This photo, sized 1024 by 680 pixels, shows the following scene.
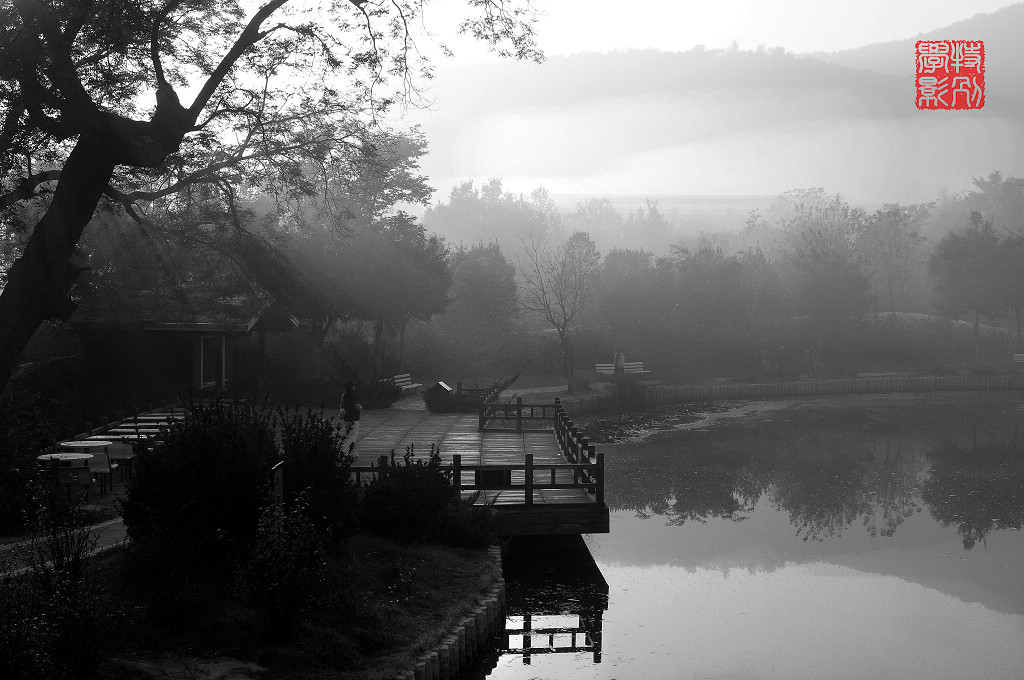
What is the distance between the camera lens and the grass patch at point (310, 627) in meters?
8.31

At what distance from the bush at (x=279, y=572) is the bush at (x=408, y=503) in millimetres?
3772

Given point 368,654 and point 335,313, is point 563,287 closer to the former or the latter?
point 335,313

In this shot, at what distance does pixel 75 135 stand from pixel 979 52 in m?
38.1

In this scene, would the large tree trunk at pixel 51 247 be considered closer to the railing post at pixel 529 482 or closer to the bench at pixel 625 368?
the railing post at pixel 529 482

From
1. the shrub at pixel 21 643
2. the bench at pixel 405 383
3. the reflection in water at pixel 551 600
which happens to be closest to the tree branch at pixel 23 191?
the reflection in water at pixel 551 600

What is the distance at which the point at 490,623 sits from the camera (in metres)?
11.3

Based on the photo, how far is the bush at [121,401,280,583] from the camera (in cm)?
975

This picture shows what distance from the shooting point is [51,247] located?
14.4 metres

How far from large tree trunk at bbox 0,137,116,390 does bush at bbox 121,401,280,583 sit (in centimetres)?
550

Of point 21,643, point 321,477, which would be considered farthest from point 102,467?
point 21,643

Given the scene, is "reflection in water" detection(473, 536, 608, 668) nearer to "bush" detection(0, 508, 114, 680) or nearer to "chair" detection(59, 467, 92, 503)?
"bush" detection(0, 508, 114, 680)

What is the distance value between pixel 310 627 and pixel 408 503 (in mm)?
3910

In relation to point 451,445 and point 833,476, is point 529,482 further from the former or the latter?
point 833,476

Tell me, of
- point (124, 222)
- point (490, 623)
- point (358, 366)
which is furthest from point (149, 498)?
point (358, 366)
